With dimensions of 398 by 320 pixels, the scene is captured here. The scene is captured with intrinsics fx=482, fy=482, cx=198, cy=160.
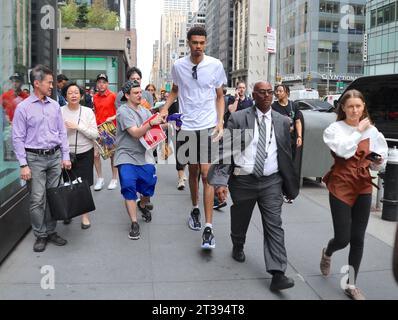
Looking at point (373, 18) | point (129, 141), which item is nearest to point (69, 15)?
point (129, 141)

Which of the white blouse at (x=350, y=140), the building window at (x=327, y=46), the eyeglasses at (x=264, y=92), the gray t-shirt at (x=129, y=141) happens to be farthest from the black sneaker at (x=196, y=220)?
the building window at (x=327, y=46)

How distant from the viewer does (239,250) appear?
486 cm

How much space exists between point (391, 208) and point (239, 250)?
2.85m

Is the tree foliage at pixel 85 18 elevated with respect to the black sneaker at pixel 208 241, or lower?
elevated

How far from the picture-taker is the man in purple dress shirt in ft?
16.0

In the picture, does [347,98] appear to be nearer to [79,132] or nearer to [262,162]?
[262,162]

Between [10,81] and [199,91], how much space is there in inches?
82.5

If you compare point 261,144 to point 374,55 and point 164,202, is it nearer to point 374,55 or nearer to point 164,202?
point 164,202

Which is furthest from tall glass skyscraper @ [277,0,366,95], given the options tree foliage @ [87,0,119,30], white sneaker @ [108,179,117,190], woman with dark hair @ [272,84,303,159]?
white sneaker @ [108,179,117,190]

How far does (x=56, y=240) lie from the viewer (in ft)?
17.4

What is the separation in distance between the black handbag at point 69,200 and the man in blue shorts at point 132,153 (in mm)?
445

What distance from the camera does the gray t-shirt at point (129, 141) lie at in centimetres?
554

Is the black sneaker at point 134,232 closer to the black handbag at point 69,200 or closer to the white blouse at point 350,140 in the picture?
the black handbag at point 69,200

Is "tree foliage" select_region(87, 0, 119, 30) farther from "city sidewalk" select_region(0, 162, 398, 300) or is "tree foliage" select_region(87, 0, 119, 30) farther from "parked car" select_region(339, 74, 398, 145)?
"city sidewalk" select_region(0, 162, 398, 300)
